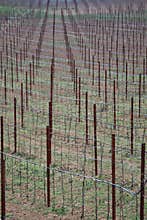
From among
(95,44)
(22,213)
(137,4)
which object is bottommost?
(22,213)

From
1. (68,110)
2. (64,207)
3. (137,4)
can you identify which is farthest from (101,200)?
(137,4)

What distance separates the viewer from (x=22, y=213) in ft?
14.6

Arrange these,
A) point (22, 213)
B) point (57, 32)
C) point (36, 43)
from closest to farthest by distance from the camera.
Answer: point (22, 213), point (36, 43), point (57, 32)

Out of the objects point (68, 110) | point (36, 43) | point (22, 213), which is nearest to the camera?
point (22, 213)

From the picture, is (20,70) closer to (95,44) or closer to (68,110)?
(95,44)

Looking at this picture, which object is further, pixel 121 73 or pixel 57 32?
pixel 57 32

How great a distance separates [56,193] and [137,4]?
9459 millimetres

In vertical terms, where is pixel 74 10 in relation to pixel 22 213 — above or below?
above

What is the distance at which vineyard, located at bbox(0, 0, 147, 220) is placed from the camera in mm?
4555

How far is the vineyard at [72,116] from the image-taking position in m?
4.55

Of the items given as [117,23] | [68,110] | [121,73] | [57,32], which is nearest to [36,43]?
Result: [57,32]

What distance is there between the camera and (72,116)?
24.7ft

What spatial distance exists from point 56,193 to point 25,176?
1.79 feet

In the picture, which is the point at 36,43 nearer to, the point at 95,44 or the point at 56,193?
the point at 95,44
